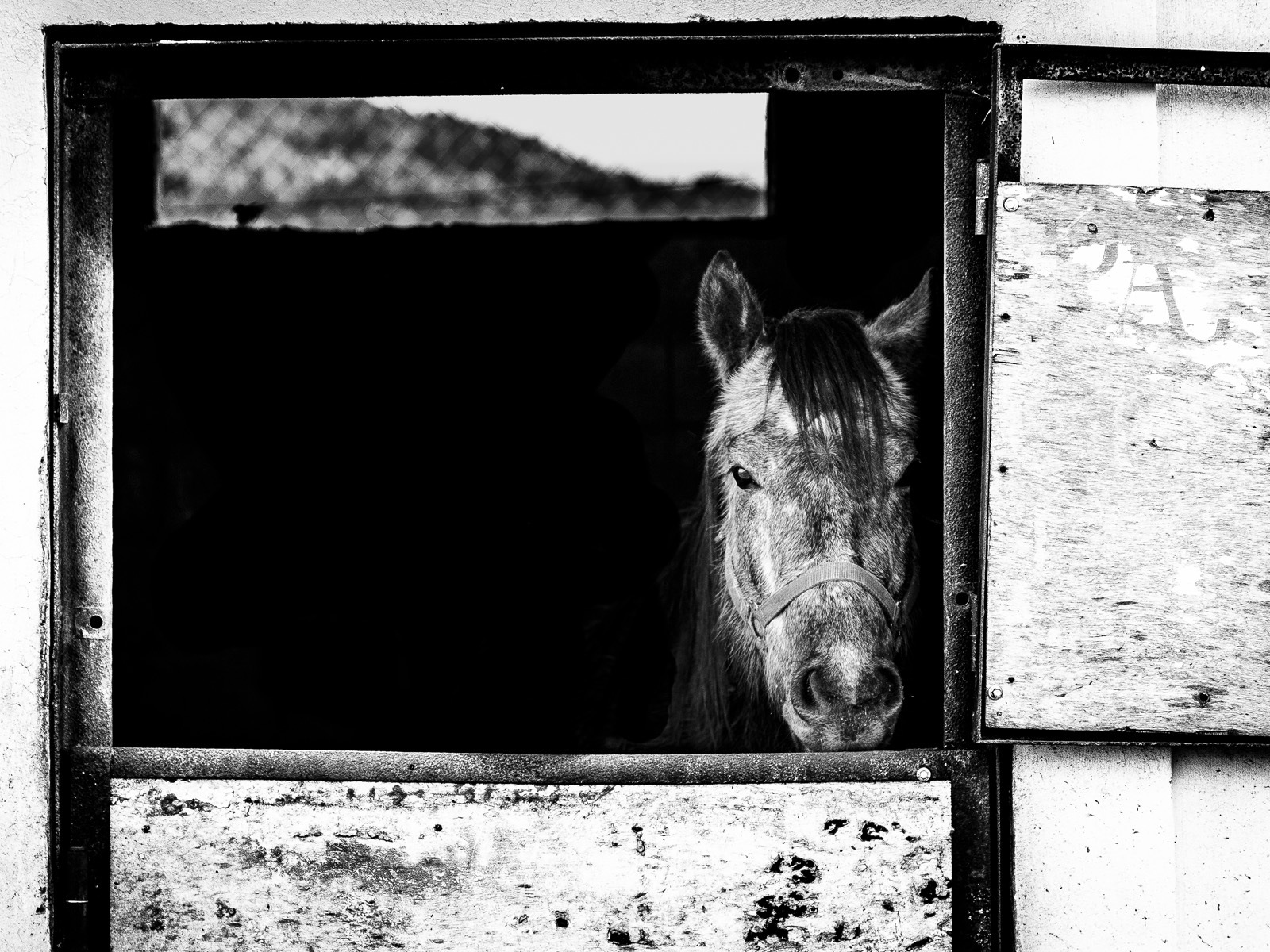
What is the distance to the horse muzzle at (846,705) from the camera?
6.54ft

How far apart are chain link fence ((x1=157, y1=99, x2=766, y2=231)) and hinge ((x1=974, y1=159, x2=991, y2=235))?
1.64 metres

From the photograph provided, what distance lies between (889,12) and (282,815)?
2203mm

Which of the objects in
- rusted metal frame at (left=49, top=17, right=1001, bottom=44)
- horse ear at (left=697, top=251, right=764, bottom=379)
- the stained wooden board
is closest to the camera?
the stained wooden board

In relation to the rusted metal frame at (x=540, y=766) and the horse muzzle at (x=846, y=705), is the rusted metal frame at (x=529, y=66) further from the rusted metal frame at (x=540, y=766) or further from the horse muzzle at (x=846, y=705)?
the rusted metal frame at (x=540, y=766)

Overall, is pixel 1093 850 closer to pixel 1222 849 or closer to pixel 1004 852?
pixel 1004 852

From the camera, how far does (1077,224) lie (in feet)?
6.37

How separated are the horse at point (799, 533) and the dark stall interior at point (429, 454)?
2.02 feet

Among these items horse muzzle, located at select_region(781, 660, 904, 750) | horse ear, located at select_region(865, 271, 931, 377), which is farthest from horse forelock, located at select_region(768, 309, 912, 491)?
horse muzzle, located at select_region(781, 660, 904, 750)

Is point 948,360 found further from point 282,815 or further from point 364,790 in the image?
point 282,815

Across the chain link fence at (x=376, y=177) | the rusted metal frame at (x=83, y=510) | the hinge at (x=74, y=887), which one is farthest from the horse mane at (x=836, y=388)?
the hinge at (x=74, y=887)

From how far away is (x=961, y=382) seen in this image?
2.06 m

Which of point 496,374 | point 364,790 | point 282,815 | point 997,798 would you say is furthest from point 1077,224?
point 496,374

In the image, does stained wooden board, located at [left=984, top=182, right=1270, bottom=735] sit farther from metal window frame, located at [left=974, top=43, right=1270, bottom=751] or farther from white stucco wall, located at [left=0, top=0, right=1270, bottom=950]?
white stucco wall, located at [left=0, top=0, right=1270, bottom=950]

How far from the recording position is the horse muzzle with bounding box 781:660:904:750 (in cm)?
199
